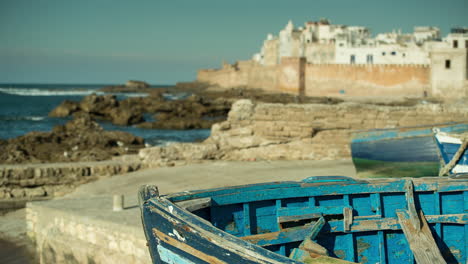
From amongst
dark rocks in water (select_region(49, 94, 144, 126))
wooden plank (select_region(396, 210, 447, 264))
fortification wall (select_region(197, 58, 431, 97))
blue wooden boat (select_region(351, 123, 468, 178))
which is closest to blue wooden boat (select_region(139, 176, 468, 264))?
wooden plank (select_region(396, 210, 447, 264))

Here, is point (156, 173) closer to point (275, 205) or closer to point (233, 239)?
point (275, 205)

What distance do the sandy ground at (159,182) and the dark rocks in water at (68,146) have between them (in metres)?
3.26

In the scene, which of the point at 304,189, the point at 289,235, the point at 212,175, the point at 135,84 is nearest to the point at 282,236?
the point at 289,235

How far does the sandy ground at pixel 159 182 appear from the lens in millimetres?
7535

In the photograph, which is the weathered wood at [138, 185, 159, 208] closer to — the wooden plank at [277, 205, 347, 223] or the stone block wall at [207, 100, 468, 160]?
the wooden plank at [277, 205, 347, 223]

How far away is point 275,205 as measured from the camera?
4848 millimetres

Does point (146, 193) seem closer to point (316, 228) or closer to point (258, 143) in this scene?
point (316, 228)

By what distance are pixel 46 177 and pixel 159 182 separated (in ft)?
8.25

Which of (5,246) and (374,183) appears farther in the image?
(5,246)

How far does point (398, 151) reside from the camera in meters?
9.40

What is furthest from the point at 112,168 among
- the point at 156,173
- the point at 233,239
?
the point at 233,239

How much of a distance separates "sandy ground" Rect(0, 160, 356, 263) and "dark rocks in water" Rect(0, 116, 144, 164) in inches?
128

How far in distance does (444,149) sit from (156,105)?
112 ft

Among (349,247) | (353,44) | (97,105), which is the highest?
(353,44)
